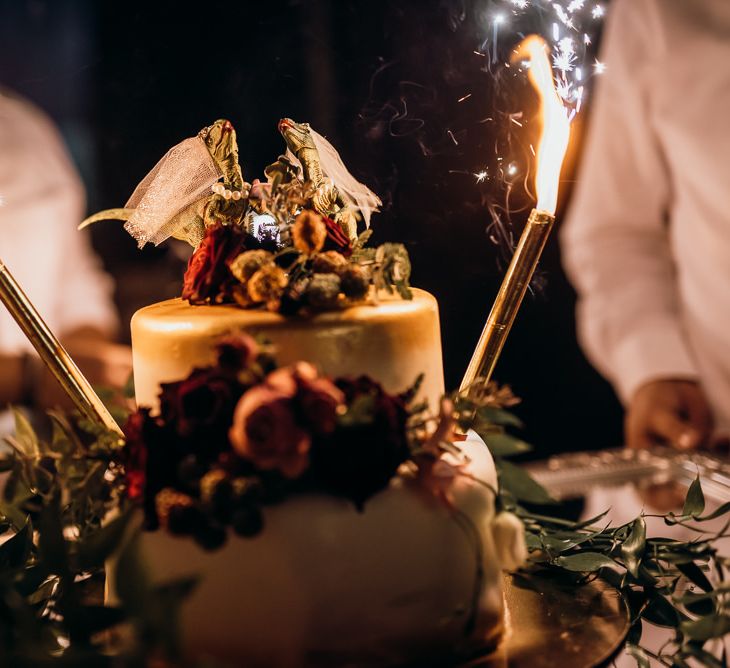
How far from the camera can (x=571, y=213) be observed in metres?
2.17

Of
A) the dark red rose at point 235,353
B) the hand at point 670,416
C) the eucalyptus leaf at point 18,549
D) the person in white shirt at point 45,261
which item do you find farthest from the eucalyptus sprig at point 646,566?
the person in white shirt at point 45,261

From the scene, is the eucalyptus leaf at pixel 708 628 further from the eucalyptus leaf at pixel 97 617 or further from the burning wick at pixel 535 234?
the eucalyptus leaf at pixel 97 617

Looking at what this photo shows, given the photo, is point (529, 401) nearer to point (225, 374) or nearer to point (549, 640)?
point (549, 640)

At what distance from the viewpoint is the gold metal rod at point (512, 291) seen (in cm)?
93

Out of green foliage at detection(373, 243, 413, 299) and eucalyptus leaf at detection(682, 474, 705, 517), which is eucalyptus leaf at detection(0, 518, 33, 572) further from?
eucalyptus leaf at detection(682, 474, 705, 517)

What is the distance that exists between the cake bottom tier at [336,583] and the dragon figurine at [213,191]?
1.22ft

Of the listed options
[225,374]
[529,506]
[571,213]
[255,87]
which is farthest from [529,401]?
[225,374]

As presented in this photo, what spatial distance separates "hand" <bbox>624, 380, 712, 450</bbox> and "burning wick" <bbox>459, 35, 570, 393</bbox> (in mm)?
1128

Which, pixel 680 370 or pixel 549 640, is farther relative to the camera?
pixel 680 370

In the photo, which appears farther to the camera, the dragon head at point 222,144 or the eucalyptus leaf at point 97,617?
the dragon head at point 222,144

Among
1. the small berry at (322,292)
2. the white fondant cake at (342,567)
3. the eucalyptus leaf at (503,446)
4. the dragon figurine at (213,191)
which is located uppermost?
the dragon figurine at (213,191)

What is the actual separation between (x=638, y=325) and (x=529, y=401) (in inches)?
13.9

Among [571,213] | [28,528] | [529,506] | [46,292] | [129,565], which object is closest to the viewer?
[129,565]

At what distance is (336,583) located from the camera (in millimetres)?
741
